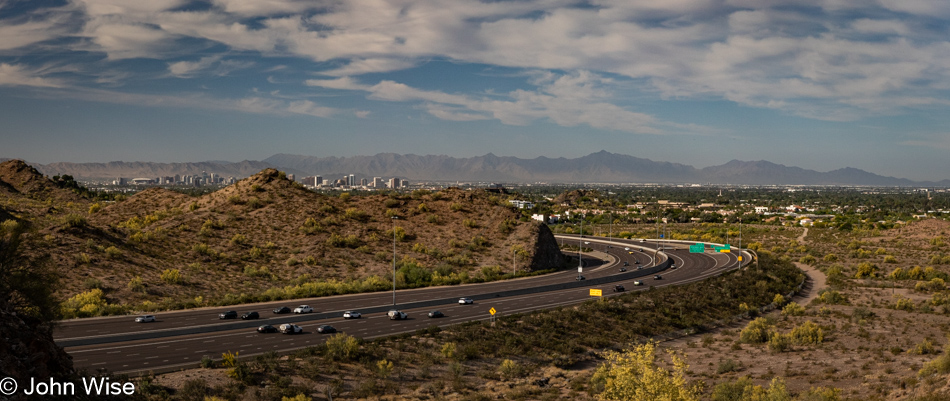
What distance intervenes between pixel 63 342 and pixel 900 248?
4644 inches

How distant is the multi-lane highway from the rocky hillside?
4.63 meters

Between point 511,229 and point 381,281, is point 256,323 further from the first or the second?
point 511,229

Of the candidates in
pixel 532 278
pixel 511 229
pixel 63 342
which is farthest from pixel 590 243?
pixel 63 342

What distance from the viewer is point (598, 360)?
1635 inches

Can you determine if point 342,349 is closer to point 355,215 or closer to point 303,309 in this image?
point 303,309

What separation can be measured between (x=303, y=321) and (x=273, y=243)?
33225 millimetres

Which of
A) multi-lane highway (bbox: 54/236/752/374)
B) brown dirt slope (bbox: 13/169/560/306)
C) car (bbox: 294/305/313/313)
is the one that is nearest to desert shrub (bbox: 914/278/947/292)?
multi-lane highway (bbox: 54/236/752/374)

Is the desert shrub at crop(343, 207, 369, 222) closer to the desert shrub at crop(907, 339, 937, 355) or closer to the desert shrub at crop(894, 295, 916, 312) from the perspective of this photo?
the desert shrub at crop(894, 295, 916, 312)

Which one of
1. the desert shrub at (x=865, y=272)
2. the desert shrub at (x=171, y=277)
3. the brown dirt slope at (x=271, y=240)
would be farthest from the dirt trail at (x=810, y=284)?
the desert shrub at (x=171, y=277)

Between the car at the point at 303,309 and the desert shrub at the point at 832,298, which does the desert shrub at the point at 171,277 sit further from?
the desert shrub at the point at 832,298

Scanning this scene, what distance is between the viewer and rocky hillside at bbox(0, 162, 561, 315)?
56094 mm

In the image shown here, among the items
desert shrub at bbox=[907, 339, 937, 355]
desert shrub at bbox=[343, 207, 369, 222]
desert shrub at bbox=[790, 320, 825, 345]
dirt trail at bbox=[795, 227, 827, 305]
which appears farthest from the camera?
desert shrub at bbox=[343, 207, 369, 222]

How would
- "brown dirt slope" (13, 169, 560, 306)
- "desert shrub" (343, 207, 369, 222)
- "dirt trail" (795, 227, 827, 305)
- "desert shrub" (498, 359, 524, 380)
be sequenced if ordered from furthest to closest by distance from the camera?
"desert shrub" (343, 207, 369, 222), "dirt trail" (795, 227, 827, 305), "brown dirt slope" (13, 169, 560, 306), "desert shrub" (498, 359, 524, 380)

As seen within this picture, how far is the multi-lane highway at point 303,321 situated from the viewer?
3338 cm
